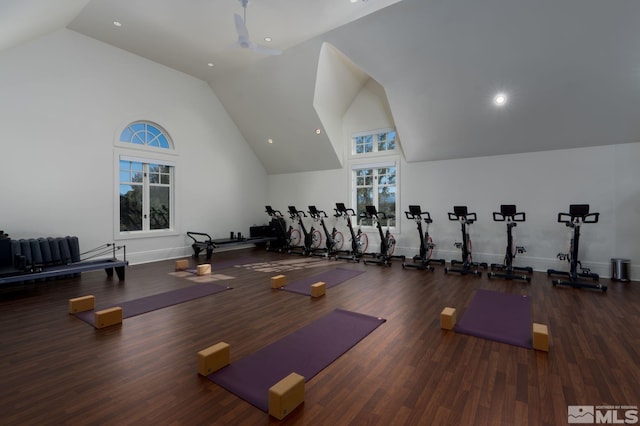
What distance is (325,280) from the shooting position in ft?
17.9

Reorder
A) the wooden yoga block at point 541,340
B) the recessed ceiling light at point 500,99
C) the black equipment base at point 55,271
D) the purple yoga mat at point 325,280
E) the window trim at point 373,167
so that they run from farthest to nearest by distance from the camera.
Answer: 1. the window trim at point 373,167
2. the recessed ceiling light at point 500,99
3. the purple yoga mat at point 325,280
4. the black equipment base at point 55,271
5. the wooden yoga block at point 541,340

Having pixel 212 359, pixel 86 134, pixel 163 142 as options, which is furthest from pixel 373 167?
pixel 212 359

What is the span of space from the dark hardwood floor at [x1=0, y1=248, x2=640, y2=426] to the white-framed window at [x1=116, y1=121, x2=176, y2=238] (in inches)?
109

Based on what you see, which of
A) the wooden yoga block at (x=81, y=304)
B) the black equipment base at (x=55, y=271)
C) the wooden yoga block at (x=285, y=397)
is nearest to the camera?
the wooden yoga block at (x=285, y=397)

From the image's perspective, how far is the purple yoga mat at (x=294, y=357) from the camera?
7.41 ft

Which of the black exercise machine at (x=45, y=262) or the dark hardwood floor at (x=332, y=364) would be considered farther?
the black exercise machine at (x=45, y=262)

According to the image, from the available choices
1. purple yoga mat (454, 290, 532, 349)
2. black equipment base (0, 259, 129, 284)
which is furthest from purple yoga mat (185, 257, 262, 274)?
purple yoga mat (454, 290, 532, 349)

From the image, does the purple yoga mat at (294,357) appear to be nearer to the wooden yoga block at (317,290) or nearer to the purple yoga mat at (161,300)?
the wooden yoga block at (317,290)

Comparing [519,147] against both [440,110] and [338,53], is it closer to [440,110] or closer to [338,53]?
[440,110]

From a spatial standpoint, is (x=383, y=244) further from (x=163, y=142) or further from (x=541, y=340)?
(x=163, y=142)

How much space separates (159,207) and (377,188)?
5.72 metres

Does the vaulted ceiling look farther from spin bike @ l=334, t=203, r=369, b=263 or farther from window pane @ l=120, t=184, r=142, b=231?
window pane @ l=120, t=184, r=142, b=231

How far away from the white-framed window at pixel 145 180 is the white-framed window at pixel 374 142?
16.1 ft

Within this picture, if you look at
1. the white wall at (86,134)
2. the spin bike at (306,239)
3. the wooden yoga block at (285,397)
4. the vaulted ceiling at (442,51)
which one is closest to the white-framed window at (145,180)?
the white wall at (86,134)
